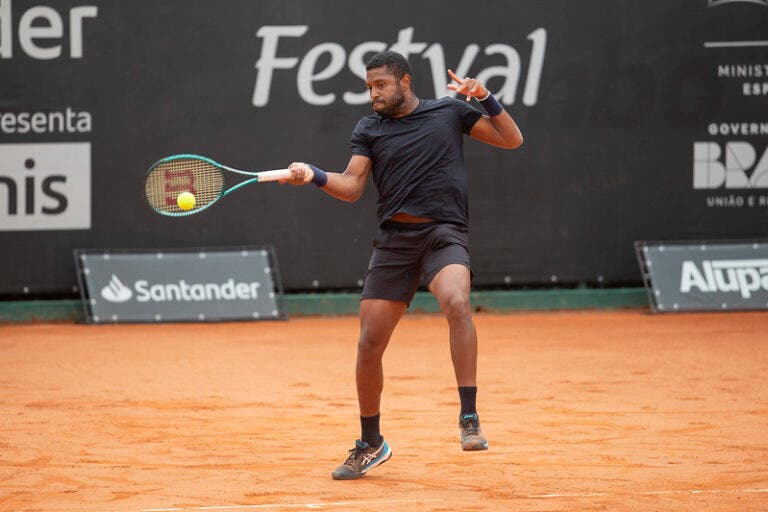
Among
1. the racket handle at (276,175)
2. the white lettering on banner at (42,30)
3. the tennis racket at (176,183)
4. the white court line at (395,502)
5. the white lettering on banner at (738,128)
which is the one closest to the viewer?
the white court line at (395,502)

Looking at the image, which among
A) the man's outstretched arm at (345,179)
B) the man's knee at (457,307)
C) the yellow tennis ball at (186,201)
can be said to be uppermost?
the man's outstretched arm at (345,179)

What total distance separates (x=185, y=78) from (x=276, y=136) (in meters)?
0.98

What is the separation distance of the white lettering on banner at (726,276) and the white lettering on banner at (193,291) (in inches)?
160

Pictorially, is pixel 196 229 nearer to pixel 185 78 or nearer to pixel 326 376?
pixel 185 78

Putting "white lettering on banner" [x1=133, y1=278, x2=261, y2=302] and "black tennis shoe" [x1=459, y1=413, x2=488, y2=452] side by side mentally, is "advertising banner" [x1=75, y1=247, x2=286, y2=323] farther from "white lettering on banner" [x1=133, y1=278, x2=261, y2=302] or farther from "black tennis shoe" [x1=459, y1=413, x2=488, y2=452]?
"black tennis shoe" [x1=459, y1=413, x2=488, y2=452]

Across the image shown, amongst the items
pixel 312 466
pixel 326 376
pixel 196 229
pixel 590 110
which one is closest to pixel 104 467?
pixel 312 466

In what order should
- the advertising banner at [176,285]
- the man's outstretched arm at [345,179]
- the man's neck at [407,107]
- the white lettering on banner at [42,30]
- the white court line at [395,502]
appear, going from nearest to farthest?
the white court line at [395,502] < the man's outstretched arm at [345,179] < the man's neck at [407,107] < the white lettering on banner at [42,30] < the advertising banner at [176,285]

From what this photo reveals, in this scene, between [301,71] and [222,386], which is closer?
[222,386]

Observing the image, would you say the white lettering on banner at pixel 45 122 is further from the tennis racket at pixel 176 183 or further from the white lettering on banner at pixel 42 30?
the tennis racket at pixel 176 183

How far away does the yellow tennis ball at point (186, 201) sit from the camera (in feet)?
17.7

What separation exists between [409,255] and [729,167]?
7.31 m

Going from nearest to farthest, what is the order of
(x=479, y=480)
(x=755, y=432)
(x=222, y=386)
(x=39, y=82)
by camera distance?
(x=479, y=480)
(x=755, y=432)
(x=222, y=386)
(x=39, y=82)

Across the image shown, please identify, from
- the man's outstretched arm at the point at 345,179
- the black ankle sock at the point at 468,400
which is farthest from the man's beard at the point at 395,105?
the black ankle sock at the point at 468,400

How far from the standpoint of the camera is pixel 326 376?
8484 mm
